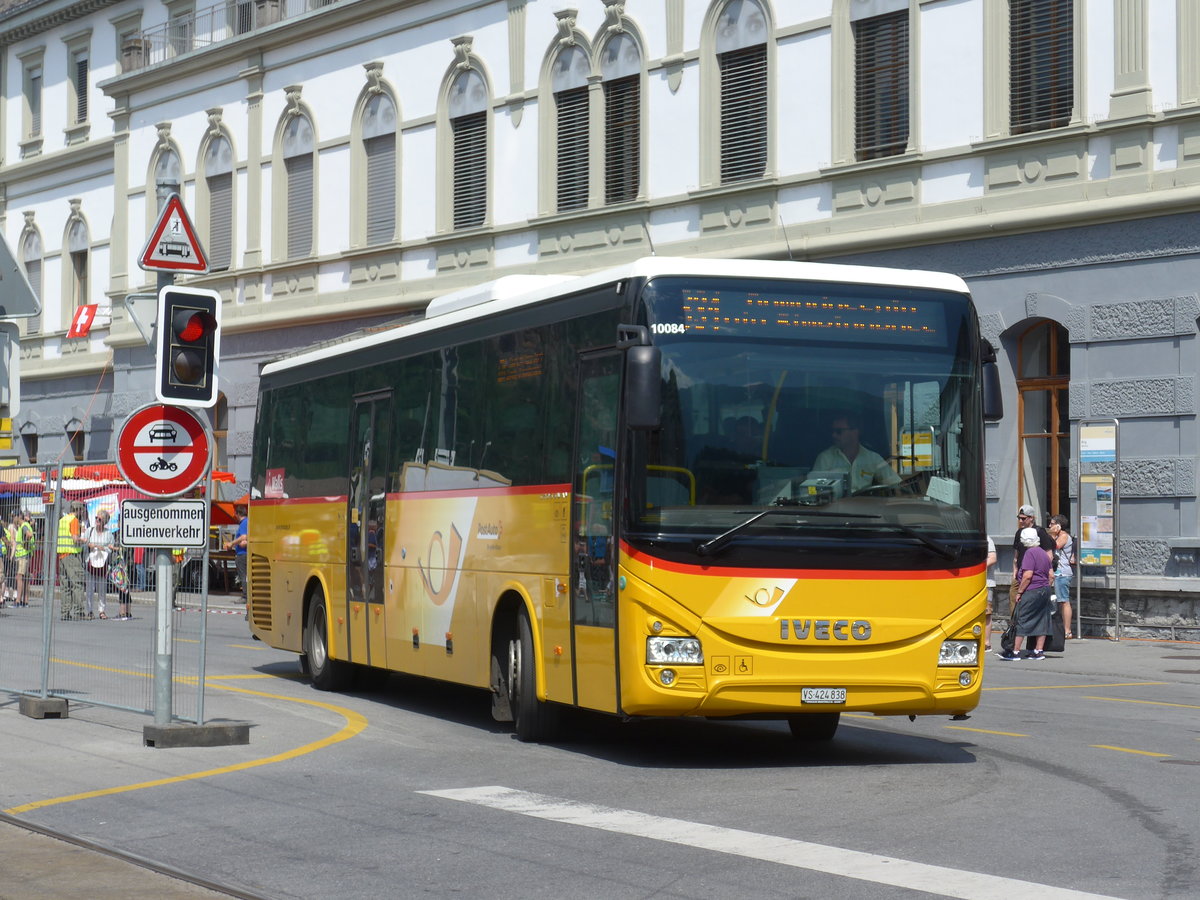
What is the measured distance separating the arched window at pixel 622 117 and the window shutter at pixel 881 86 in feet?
15.2

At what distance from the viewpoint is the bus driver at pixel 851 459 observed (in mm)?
11484

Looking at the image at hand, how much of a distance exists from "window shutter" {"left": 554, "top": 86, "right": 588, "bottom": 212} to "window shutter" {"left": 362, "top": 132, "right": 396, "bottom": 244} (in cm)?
467

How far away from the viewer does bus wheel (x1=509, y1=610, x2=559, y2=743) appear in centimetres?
1299

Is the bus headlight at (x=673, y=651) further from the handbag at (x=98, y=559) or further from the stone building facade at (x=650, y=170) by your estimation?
the stone building facade at (x=650, y=170)

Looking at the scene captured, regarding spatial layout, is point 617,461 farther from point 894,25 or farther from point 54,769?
point 894,25

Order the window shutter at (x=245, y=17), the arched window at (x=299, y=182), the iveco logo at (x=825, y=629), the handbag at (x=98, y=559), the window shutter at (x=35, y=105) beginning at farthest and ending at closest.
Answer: the window shutter at (x=35, y=105), the window shutter at (x=245, y=17), the arched window at (x=299, y=182), the handbag at (x=98, y=559), the iveco logo at (x=825, y=629)

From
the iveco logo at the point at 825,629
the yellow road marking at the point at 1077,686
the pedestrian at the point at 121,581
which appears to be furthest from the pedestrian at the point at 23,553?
the yellow road marking at the point at 1077,686

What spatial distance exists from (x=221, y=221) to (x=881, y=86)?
1827cm

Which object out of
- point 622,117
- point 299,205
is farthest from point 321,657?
point 299,205

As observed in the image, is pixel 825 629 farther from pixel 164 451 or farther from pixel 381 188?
pixel 381 188

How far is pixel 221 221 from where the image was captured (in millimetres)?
41125

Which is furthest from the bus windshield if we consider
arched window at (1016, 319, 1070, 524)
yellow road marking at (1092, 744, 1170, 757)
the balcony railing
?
the balcony railing

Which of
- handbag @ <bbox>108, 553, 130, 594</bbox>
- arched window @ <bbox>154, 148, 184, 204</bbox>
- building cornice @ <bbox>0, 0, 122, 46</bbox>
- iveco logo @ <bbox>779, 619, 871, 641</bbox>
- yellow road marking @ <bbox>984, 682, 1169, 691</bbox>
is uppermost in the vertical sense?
building cornice @ <bbox>0, 0, 122, 46</bbox>

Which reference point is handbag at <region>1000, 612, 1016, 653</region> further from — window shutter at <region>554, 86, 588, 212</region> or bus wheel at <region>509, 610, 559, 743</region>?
window shutter at <region>554, 86, 588, 212</region>
